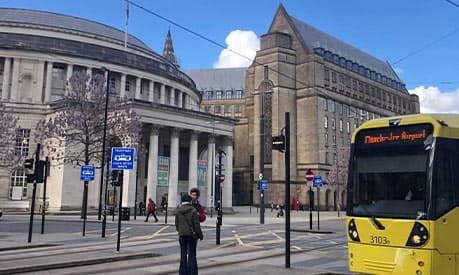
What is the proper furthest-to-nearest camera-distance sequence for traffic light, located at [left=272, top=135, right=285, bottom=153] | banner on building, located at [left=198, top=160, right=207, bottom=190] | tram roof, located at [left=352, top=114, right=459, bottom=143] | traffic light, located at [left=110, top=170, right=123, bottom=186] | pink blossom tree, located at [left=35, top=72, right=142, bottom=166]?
banner on building, located at [left=198, top=160, right=207, bottom=190]
pink blossom tree, located at [left=35, top=72, right=142, bottom=166]
traffic light, located at [left=110, top=170, right=123, bottom=186]
traffic light, located at [left=272, top=135, right=285, bottom=153]
tram roof, located at [left=352, top=114, right=459, bottom=143]

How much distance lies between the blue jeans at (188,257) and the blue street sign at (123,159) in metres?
6.45

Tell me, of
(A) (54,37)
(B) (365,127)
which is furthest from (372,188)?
(A) (54,37)

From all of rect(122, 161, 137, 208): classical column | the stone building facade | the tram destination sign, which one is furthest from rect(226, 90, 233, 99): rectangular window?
the tram destination sign

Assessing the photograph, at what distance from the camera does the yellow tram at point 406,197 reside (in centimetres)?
784

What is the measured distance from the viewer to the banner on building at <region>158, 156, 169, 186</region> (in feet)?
159

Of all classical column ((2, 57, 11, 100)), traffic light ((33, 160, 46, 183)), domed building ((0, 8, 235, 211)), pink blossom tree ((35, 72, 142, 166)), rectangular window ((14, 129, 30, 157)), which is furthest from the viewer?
classical column ((2, 57, 11, 100))

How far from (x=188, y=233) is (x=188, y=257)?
0.55 m

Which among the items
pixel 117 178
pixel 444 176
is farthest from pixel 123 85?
pixel 444 176

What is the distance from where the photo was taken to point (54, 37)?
60.7 meters

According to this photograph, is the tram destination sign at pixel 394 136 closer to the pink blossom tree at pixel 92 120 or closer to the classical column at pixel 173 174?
the pink blossom tree at pixel 92 120

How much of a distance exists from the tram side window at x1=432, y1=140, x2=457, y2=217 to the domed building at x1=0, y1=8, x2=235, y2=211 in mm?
39860

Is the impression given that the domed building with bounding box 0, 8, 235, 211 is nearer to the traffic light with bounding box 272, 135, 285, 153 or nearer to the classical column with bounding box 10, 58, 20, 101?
the classical column with bounding box 10, 58, 20, 101

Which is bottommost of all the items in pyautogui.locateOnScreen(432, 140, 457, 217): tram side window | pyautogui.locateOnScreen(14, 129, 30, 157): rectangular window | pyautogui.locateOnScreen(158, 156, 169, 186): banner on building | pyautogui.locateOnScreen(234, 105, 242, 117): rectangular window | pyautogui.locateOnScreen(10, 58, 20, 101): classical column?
pyautogui.locateOnScreen(432, 140, 457, 217): tram side window

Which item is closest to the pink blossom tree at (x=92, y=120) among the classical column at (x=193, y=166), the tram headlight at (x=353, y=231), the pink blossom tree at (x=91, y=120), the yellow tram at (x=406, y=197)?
the pink blossom tree at (x=91, y=120)
